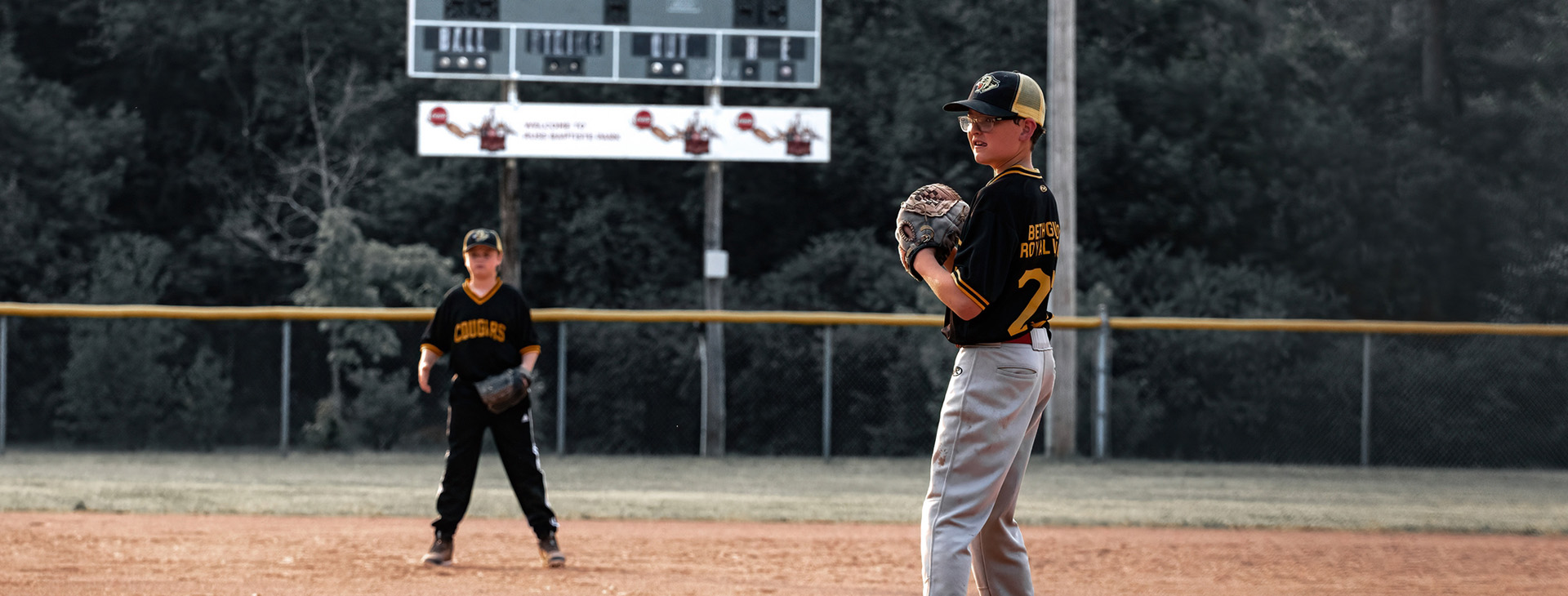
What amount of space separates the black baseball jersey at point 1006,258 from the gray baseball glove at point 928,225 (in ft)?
0.14

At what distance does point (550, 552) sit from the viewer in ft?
23.5

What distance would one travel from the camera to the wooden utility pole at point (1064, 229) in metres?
16.4

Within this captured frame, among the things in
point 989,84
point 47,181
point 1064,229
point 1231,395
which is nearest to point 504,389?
point 989,84

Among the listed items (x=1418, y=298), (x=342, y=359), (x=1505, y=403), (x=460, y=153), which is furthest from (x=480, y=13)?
(x=1418, y=298)

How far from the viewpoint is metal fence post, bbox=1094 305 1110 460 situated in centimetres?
1546

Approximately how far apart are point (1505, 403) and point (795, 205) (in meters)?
13.1

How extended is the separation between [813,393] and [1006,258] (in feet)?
49.7

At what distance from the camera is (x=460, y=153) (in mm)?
17719

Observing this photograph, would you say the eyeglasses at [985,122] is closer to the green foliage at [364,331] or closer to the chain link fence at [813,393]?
the chain link fence at [813,393]

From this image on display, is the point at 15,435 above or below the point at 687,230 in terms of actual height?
below

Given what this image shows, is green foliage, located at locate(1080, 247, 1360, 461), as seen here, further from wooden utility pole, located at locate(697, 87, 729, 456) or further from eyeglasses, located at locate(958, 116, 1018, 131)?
eyeglasses, located at locate(958, 116, 1018, 131)

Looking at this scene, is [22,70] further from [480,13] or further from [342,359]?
[480,13]

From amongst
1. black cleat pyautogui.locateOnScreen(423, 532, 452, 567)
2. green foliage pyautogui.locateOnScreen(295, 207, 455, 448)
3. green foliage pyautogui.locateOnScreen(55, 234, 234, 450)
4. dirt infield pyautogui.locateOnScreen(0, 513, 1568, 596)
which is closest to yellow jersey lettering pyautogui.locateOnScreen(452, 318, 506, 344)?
black cleat pyautogui.locateOnScreen(423, 532, 452, 567)

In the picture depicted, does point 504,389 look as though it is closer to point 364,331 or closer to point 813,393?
point 813,393
